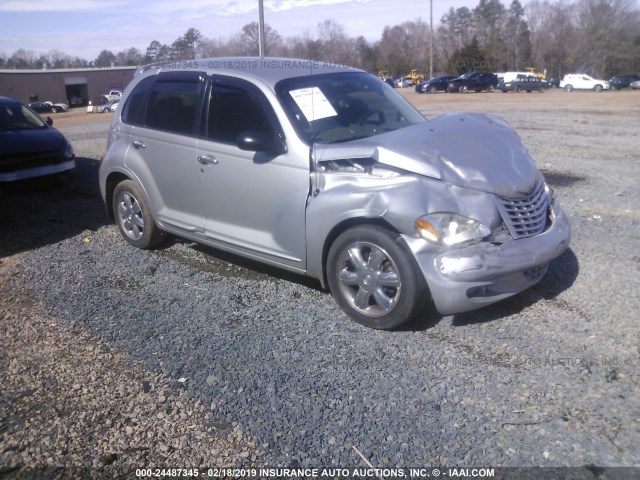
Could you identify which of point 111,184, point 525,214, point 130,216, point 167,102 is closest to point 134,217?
point 130,216

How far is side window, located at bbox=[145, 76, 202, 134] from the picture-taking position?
5414 mm

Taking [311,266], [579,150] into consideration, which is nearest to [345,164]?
[311,266]

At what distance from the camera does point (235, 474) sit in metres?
2.88

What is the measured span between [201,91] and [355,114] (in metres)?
1.43

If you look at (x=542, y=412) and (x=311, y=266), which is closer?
(x=542, y=412)

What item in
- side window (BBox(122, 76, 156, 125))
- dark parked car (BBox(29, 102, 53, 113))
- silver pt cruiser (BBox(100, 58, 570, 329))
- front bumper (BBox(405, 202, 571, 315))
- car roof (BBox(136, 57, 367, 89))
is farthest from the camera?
dark parked car (BBox(29, 102, 53, 113))

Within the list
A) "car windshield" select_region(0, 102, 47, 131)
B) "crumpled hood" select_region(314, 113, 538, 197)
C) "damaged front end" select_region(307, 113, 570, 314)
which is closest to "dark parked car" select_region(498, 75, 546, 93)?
"car windshield" select_region(0, 102, 47, 131)

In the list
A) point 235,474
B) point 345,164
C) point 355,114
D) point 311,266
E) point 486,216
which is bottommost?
point 235,474

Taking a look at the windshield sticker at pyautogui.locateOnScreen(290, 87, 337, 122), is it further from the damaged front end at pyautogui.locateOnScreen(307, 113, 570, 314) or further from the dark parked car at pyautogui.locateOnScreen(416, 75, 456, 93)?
the dark parked car at pyautogui.locateOnScreen(416, 75, 456, 93)

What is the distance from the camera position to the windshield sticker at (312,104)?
4797mm

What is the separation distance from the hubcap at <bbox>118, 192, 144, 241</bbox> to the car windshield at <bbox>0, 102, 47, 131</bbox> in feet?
15.2

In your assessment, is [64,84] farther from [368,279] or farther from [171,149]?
[368,279]

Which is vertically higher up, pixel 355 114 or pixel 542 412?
pixel 355 114

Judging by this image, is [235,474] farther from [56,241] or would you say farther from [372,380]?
[56,241]
